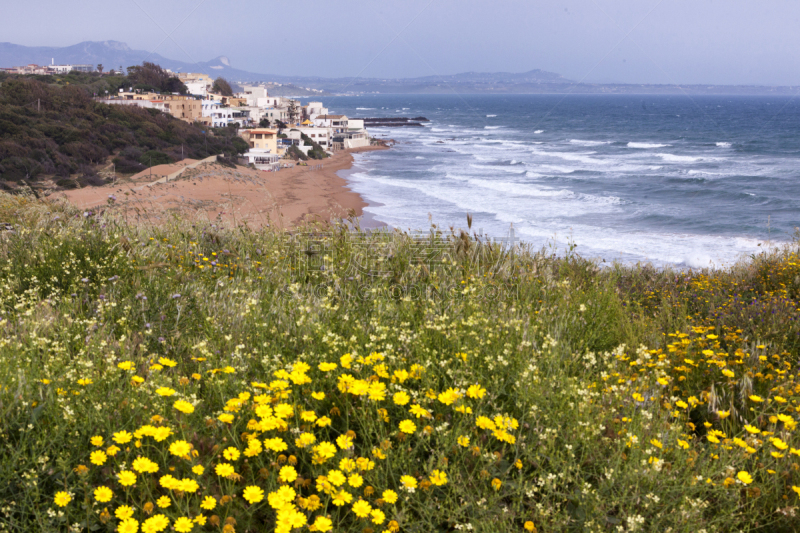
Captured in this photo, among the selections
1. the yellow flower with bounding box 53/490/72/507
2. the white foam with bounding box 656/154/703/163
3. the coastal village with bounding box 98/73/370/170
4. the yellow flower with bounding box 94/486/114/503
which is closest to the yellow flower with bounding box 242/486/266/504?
the yellow flower with bounding box 94/486/114/503

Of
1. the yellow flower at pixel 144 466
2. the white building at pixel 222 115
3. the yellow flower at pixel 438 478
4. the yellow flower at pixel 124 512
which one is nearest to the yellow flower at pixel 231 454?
the yellow flower at pixel 144 466

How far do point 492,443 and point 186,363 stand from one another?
202cm

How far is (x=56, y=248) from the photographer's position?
5223mm

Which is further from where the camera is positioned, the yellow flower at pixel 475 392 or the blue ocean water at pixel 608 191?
the blue ocean water at pixel 608 191

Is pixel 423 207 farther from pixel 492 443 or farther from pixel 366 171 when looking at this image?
pixel 492 443

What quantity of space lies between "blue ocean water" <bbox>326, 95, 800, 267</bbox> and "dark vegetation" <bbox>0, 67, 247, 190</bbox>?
644 inches

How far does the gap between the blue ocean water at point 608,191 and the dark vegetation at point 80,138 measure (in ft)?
53.7

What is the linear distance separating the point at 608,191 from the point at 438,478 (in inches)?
1519

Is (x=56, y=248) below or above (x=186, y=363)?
above

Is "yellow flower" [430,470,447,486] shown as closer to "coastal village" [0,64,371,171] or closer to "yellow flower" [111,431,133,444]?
"yellow flower" [111,431,133,444]

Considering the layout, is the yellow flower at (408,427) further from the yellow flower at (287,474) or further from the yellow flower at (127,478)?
the yellow flower at (127,478)

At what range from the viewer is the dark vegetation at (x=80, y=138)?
36781 millimetres

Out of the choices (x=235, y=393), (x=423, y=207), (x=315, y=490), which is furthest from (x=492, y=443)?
(x=423, y=207)

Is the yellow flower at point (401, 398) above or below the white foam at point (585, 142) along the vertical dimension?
below
